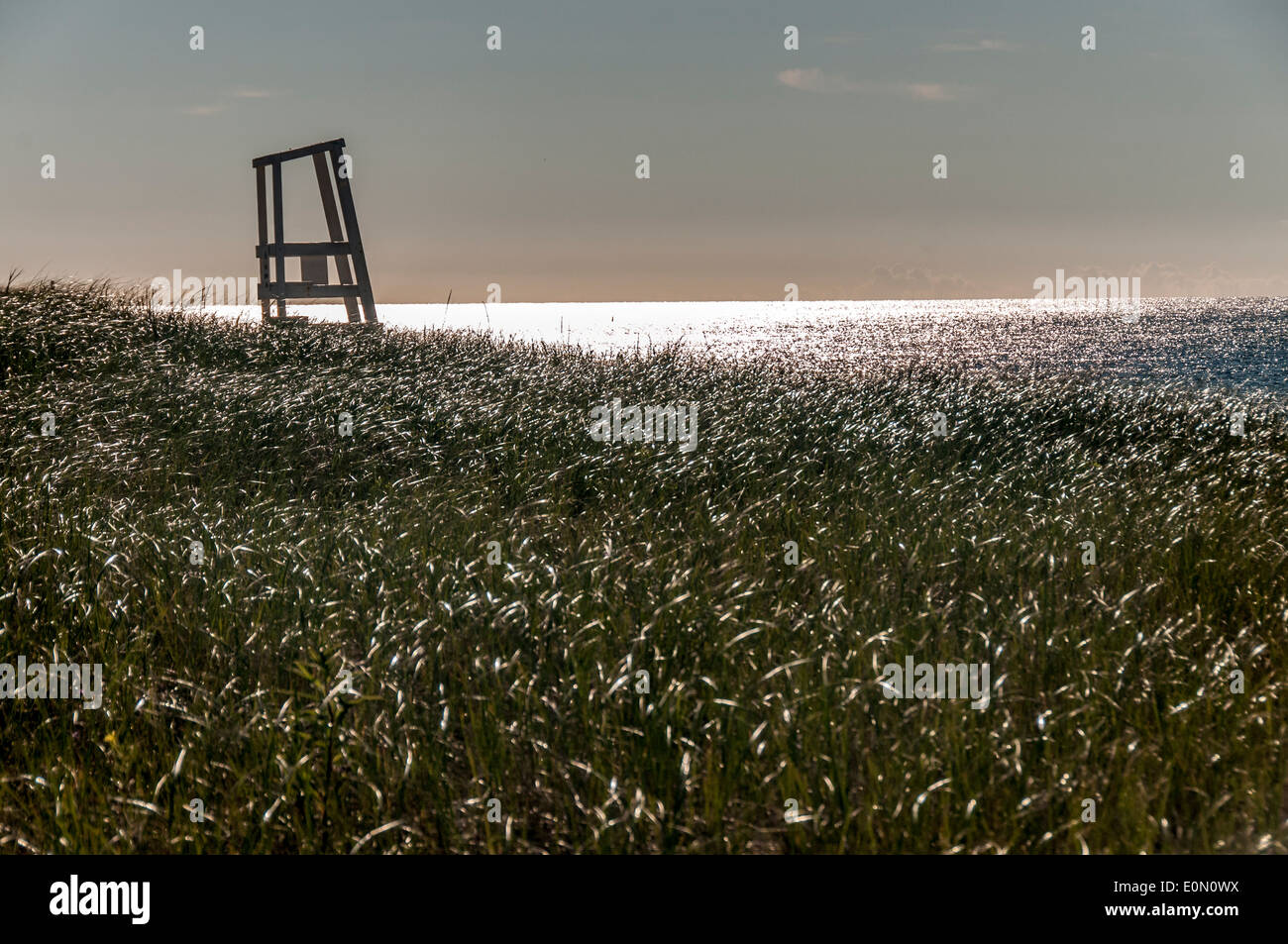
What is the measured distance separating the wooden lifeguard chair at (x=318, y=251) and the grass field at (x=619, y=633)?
31.8 feet

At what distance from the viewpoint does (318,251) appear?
18812mm

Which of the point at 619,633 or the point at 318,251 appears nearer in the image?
the point at 619,633

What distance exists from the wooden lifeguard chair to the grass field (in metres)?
9.70

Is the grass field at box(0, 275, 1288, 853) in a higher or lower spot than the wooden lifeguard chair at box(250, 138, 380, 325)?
lower

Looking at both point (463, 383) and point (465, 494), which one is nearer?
point (465, 494)

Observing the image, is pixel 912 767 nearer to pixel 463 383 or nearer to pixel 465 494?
pixel 465 494

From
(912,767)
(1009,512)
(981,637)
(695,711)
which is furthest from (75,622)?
(1009,512)

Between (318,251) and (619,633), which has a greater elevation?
(318,251)

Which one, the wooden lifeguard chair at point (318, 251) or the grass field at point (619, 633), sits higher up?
the wooden lifeguard chair at point (318, 251)

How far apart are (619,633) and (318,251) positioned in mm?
16428

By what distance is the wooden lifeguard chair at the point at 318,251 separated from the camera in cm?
1820

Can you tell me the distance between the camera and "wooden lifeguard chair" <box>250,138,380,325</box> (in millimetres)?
18203
